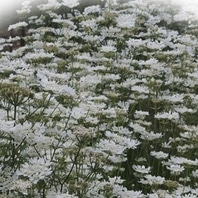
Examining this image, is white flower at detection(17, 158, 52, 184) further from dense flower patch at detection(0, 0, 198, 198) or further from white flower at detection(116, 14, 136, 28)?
white flower at detection(116, 14, 136, 28)

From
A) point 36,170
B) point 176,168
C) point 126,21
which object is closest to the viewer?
point 36,170

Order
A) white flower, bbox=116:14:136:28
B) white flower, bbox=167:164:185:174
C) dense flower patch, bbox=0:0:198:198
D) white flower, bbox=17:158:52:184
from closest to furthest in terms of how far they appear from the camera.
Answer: white flower, bbox=17:158:52:184, dense flower patch, bbox=0:0:198:198, white flower, bbox=167:164:185:174, white flower, bbox=116:14:136:28

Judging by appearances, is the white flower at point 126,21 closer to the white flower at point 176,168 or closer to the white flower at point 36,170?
the white flower at point 176,168

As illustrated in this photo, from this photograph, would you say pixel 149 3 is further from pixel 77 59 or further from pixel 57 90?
pixel 57 90

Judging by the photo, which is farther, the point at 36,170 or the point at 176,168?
the point at 176,168

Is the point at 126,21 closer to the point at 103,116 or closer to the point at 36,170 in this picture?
the point at 103,116

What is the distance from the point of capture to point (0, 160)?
296 centimetres

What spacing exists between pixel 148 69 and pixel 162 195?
2.43 m

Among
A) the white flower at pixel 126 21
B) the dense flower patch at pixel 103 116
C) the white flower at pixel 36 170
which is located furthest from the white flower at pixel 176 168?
the white flower at pixel 126 21

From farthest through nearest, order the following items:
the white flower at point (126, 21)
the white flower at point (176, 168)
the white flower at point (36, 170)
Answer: the white flower at point (126, 21) < the white flower at point (176, 168) < the white flower at point (36, 170)

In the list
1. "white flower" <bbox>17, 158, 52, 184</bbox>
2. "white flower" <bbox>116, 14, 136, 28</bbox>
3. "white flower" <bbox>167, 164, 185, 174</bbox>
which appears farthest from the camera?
"white flower" <bbox>116, 14, 136, 28</bbox>

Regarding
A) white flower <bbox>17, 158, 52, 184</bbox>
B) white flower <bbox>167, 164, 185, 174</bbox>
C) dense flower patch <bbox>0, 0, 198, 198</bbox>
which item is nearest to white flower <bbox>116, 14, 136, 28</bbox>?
dense flower patch <bbox>0, 0, 198, 198</bbox>

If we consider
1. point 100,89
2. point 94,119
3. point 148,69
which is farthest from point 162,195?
point 148,69

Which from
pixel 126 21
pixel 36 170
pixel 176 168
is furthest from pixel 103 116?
pixel 126 21
